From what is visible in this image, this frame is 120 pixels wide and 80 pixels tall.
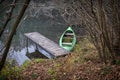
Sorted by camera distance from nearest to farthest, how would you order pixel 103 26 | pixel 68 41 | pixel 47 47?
1. pixel 103 26
2. pixel 47 47
3. pixel 68 41

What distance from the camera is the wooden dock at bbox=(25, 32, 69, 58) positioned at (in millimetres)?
12938

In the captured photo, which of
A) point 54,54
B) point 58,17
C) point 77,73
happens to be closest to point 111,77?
point 77,73

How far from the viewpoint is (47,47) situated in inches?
549

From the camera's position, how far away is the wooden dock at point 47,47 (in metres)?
12.9

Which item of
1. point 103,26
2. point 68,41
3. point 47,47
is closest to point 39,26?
point 68,41

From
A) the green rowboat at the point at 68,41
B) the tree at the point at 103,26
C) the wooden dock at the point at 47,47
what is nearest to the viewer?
the tree at the point at 103,26

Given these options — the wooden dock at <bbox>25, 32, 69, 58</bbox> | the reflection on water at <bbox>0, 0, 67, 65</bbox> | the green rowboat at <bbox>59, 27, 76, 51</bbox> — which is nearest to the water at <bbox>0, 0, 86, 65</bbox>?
the reflection on water at <bbox>0, 0, 67, 65</bbox>

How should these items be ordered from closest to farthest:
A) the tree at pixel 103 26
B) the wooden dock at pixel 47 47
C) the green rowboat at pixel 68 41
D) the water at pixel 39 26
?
the tree at pixel 103 26 → the wooden dock at pixel 47 47 → the green rowboat at pixel 68 41 → the water at pixel 39 26

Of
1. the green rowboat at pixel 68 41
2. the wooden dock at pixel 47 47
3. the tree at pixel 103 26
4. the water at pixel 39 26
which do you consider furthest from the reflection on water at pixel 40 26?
the tree at pixel 103 26

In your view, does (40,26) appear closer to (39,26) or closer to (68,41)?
(39,26)

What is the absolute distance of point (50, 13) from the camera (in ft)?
71.1

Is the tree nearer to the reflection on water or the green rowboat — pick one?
the green rowboat

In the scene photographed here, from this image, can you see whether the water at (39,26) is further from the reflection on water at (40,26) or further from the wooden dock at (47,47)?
the wooden dock at (47,47)

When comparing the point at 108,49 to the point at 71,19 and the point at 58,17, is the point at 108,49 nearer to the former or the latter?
the point at 71,19
